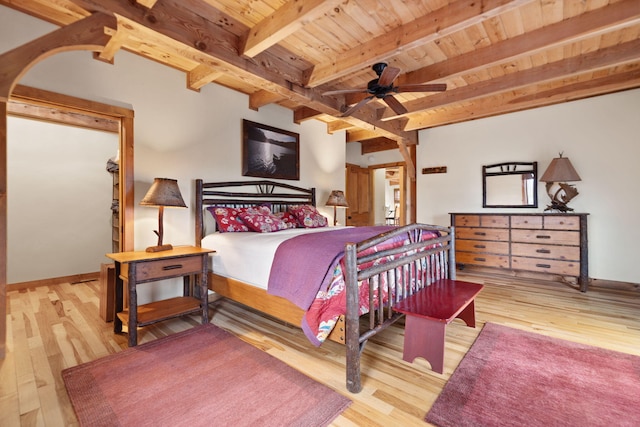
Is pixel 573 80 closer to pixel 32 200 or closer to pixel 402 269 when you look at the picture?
pixel 402 269

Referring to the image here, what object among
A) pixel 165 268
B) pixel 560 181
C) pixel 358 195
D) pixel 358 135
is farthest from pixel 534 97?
pixel 165 268

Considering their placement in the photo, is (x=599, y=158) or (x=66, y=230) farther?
(x=66, y=230)

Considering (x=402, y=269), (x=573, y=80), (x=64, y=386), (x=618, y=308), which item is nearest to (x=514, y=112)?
(x=573, y=80)

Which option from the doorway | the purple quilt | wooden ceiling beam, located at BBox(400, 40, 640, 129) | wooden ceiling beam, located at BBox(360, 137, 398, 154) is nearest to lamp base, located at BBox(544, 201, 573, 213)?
wooden ceiling beam, located at BBox(400, 40, 640, 129)

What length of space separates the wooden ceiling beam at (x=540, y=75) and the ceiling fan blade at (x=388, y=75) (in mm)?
1608

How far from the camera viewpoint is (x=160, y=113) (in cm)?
310

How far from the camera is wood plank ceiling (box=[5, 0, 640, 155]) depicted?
7.15ft

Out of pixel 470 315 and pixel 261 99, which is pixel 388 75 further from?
pixel 470 315

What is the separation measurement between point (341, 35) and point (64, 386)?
3.33 meters

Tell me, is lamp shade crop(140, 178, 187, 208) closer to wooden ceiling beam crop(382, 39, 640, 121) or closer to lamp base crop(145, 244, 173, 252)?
lamp base crop(145, 244, 173, 252)

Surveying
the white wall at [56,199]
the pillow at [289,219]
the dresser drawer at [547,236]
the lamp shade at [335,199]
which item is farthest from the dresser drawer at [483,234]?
the white wall at [56,199]

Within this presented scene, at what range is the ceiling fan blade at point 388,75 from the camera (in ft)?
8.10

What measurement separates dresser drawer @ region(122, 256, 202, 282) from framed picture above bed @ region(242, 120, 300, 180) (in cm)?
161

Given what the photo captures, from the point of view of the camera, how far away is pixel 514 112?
4.59m
